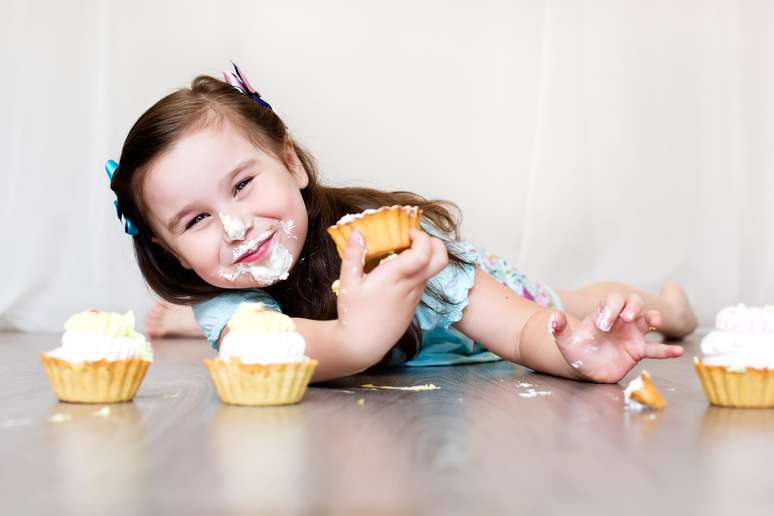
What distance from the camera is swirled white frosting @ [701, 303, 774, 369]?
4.25 ft

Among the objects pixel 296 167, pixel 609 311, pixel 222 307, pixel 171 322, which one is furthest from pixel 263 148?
pixel 171 322

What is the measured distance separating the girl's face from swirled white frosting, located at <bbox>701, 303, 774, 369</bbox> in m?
0.74

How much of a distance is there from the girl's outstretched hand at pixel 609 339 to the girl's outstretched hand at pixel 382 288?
214 millimetres

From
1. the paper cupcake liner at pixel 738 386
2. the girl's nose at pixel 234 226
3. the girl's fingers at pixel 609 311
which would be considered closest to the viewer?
the paper cupcake liner at pixel 738 386

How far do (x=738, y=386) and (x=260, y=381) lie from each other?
0.61 m

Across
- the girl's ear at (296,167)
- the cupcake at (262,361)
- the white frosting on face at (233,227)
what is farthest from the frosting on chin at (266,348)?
the girl's ear at (296,167)

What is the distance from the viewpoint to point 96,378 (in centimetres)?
137

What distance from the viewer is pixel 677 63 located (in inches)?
125

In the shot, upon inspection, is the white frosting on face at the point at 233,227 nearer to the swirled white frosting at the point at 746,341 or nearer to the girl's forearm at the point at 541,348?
the girl's forearm at the point at 541,348

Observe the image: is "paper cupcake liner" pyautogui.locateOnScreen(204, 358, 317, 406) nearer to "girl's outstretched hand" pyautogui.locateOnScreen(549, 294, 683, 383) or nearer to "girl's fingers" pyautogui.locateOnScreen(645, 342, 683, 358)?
"girl's outstretched hand" pyautogui.locateOnScreen(549, 294, 683, 383)

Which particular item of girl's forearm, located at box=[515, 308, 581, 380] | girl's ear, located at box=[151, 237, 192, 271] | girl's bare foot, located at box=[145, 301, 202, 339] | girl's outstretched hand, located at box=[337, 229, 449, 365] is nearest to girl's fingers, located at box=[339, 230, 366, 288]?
girl's outstretched hand, located at box=[337, 229, 449, 365]

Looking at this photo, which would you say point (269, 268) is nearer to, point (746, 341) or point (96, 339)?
point (96, 339)

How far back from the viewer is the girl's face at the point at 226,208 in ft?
5.52

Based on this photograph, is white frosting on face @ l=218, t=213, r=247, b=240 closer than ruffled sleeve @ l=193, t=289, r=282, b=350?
Yes
